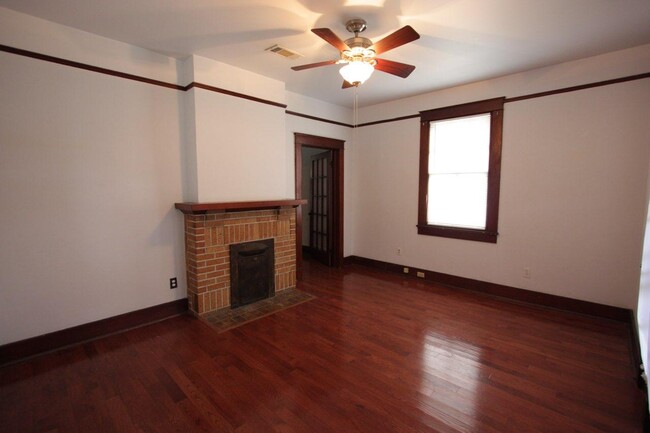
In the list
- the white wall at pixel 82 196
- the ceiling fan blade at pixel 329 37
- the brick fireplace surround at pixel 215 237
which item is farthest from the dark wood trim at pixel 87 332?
the ceiling fan blade at pixel 329 37

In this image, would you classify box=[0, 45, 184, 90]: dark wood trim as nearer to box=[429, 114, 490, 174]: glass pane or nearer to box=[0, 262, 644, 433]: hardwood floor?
box=[0, 262, 644, 433]: hardwood floor

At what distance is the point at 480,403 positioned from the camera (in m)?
1.94

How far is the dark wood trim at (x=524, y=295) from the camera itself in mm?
3131

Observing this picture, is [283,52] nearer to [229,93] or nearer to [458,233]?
[229,93]

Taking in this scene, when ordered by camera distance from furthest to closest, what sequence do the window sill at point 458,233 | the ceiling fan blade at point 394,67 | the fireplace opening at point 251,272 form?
the window sill at point 458,233
the fireplace opening at point 251,272
the ceiling fan blade at point 394,67

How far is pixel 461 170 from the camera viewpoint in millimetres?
4078

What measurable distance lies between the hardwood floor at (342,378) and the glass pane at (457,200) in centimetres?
132

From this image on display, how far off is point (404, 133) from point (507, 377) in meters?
3.48

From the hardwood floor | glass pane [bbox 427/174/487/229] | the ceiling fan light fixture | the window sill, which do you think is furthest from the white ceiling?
the hardwood floor

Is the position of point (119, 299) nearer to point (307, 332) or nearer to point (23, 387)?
point (23, 387)

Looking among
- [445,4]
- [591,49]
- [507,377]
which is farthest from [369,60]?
[507,377]

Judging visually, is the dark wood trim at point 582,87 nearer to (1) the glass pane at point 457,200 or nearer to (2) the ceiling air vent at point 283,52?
(1) the glass pane at point 457,200

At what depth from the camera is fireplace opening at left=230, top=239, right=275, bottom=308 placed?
344 cm

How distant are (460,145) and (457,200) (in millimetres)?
758
